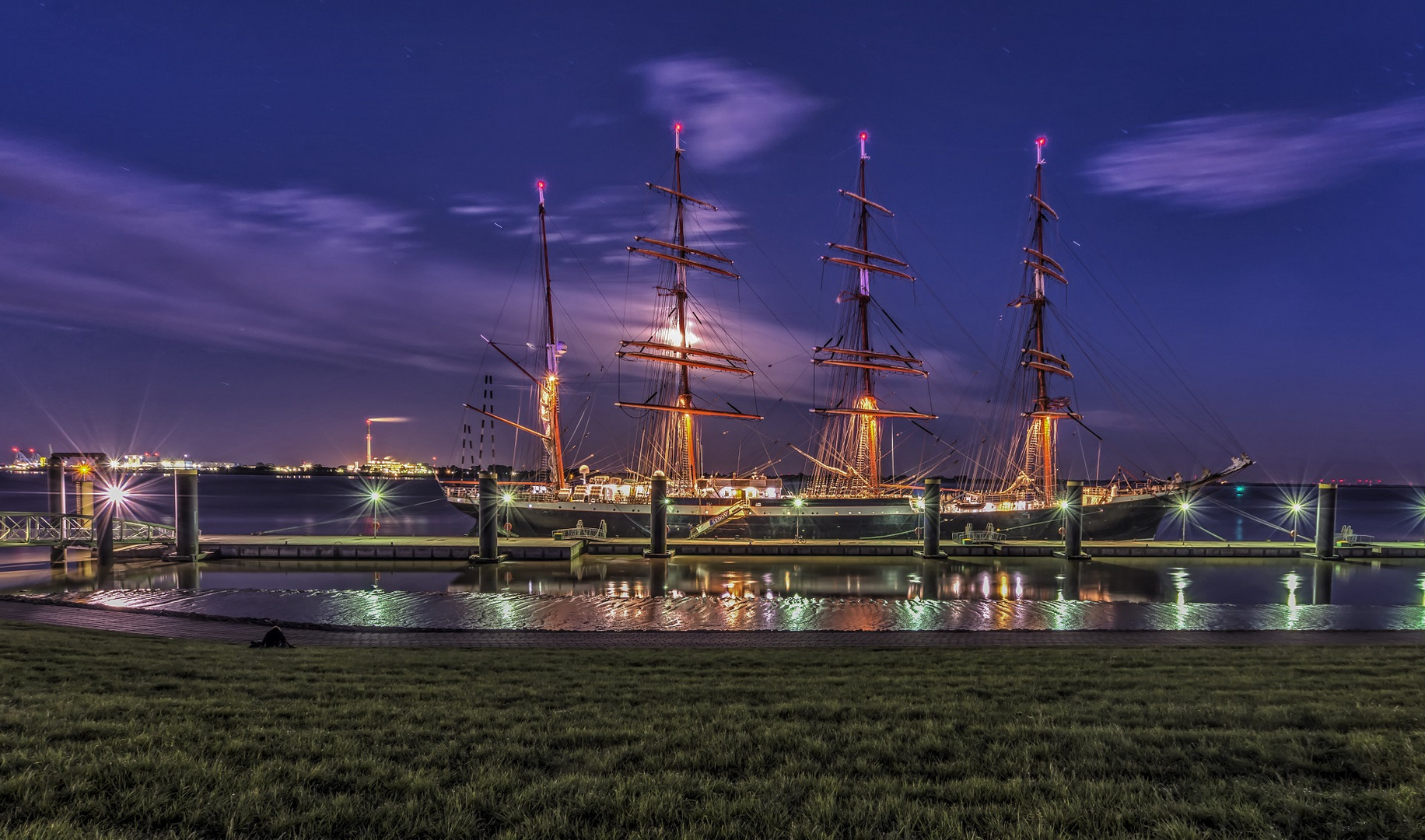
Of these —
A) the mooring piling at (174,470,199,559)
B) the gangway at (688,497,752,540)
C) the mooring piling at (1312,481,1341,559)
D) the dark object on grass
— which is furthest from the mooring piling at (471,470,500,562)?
the mooring piling at (1312,481,1341,559)

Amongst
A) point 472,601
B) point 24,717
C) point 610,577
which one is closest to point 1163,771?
point 24,717

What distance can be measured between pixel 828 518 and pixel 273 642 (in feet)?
150

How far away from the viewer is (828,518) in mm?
55250

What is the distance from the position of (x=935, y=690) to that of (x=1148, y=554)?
3832 centimetres

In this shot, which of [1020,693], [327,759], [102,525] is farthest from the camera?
[102,525]

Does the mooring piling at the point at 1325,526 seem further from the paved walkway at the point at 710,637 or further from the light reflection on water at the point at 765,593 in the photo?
the paved walkway at the point at 710,637

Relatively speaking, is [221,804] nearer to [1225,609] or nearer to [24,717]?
[24,717]

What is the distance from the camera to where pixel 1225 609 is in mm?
20625

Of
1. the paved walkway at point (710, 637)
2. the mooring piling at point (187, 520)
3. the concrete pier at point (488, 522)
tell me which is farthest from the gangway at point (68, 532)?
the paved walkway at point (710, 637)

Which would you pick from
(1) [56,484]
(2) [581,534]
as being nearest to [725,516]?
(2) [581,534]

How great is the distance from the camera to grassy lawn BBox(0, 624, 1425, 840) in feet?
14.7

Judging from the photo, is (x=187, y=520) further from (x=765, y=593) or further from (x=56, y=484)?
(x=765, y=593)

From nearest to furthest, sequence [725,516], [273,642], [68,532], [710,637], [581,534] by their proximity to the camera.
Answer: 1. [273,642]
2. [710,637]
3. [68,532]
4. [581,534]
5. [725,516]

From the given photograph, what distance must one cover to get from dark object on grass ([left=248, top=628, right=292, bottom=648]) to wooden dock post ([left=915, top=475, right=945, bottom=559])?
1195 inches
